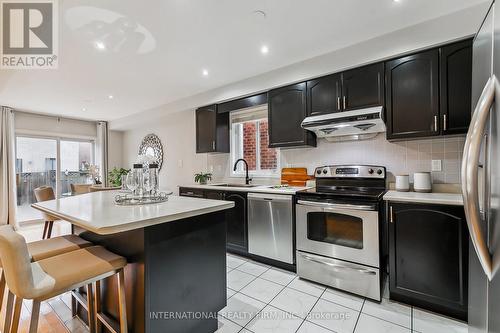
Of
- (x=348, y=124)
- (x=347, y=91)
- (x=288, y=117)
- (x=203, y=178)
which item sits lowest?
(x=203, y=178)

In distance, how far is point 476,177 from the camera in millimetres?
888

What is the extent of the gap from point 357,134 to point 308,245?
139 cm

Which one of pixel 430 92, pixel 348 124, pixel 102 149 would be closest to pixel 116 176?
pixel 102 149

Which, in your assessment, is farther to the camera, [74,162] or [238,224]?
[74,162]

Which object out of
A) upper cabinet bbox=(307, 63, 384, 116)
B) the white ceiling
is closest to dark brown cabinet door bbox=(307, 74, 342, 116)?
upper cabinet bbox=(307, 63, 384, 116)

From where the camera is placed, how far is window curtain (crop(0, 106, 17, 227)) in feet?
14.3

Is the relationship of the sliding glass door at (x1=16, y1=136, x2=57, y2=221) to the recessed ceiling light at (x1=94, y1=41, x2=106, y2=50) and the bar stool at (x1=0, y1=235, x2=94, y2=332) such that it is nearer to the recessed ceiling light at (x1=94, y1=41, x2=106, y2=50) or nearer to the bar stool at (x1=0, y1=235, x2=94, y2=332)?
the recessed ceiling light at (x1=94, y1=41, x2=106, y2=50)

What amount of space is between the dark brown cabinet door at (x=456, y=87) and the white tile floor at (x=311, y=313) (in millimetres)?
1555

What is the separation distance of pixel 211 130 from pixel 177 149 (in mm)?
1398

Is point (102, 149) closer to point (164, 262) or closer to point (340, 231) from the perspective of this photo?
point (164, 262)

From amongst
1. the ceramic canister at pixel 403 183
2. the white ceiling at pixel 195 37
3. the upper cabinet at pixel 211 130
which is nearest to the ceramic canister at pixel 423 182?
the ceramic canister at pixel 403 183

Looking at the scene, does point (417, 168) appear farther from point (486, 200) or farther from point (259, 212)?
point (259, 212)

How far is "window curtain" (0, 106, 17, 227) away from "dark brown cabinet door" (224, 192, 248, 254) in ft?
15.2

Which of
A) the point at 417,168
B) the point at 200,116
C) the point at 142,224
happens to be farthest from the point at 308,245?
the point at 200,116
